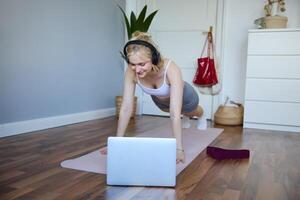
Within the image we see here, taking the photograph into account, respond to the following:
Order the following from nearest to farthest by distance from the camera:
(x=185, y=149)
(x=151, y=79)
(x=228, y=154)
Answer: (x=151, y=79), (x=228, y=154), (x=185, y=149)

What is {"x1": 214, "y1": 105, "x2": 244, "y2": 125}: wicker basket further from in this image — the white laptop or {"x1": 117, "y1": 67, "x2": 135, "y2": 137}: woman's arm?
the white laptop

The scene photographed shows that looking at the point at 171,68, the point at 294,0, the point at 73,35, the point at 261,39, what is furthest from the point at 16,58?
the point at 294,0

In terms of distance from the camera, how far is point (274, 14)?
3.00m

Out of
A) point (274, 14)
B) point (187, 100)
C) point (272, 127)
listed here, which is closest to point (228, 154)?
point (187, 100)

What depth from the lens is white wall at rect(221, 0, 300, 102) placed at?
3.37 metres

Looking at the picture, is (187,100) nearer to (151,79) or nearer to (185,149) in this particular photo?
(185,149)

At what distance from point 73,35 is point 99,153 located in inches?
59.7

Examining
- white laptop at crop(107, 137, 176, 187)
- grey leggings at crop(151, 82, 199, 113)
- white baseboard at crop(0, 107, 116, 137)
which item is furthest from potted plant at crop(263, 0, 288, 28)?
white laptop at crop(107, 137, 176, 187)

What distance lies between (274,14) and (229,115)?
1091 mm

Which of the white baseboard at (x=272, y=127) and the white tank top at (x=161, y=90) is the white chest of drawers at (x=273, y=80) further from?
the white tank top at (x=161, y=90)

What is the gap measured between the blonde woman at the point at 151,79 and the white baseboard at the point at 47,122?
1079 millimetres

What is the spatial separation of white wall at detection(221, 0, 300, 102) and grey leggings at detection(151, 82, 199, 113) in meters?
1.34

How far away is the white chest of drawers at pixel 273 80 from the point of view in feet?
9.34

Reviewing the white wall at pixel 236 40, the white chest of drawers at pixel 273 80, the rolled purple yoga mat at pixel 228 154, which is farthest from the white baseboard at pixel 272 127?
the rolled purple yoga mat at pixel 228 154
